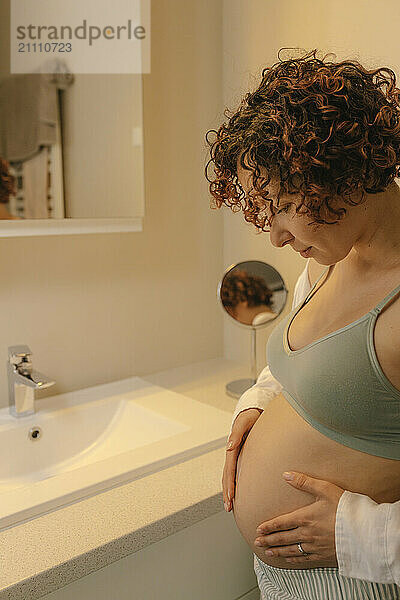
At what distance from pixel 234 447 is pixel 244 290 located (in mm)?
664

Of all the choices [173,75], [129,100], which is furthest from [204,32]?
[129,100]

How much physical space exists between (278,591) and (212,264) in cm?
110

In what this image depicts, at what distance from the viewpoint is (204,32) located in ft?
5.91

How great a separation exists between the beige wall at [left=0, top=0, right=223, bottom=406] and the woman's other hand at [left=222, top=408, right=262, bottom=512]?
0.66 metres

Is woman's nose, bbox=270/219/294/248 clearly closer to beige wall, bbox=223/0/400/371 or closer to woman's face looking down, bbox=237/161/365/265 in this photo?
woman's face looking down, bbox=237/161/365/265

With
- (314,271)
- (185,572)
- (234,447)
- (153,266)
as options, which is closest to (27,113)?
(153,266)

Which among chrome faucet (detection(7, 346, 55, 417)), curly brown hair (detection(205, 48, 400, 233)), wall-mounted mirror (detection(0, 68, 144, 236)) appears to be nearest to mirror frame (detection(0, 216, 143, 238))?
wall-mounted mirror (detection(0, 68, 144, 236))

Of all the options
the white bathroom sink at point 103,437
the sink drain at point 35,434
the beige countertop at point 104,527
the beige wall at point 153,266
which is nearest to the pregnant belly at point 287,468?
the beige countertop at point 104,527

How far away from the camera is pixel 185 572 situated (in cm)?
115

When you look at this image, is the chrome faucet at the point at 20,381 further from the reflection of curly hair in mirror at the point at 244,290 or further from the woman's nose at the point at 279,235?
the woman's nose at the point at 279,235

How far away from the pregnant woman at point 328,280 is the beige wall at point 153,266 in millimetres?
737

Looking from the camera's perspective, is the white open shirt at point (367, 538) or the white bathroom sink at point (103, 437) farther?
the white bathroom sink at point (103, 437)

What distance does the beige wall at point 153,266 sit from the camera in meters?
1.56

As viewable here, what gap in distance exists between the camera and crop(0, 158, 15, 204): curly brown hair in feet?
4.30
